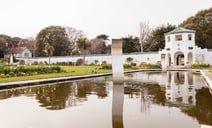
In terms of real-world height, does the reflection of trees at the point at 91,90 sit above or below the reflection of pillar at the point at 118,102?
below

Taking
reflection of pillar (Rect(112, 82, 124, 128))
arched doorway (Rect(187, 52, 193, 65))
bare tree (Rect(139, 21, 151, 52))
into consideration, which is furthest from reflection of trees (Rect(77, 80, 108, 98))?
bare tree (Rect(139, 21, 151, 52))

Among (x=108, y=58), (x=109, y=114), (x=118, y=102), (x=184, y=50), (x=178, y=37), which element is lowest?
(x=109, y=114)

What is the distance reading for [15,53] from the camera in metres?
51.6

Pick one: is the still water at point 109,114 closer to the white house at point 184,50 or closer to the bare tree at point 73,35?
the white house at point 184,50

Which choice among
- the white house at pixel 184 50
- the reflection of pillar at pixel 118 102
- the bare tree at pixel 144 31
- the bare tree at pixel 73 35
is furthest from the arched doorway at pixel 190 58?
the reflection of pillar at pixel 118 102

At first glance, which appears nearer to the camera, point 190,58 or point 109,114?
point 109,114

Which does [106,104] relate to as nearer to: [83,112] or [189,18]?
[83,112]

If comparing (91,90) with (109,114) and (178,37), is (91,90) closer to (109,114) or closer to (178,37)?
(109,114)

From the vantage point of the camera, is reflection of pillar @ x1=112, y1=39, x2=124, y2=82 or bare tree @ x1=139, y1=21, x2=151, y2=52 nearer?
reflection of pillar @ x1=112, y1=39, x2=124, y2=82

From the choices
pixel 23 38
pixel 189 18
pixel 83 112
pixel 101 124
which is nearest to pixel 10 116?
pixel 83 112

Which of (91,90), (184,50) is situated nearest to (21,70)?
(91,90)

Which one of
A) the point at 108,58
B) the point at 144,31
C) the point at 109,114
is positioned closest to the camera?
the point at 109,114

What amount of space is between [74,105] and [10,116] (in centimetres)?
185

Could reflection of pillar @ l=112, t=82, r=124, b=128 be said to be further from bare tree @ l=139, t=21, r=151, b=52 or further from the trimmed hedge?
bare tree @ l=139, t=21, r=151, b=52
